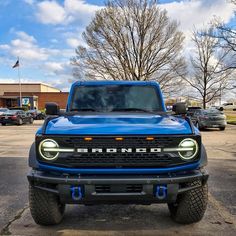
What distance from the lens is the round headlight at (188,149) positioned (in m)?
4.55

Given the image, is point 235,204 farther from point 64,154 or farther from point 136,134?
point 64,154

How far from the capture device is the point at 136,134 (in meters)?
4.44

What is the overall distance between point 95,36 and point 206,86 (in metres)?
12.5

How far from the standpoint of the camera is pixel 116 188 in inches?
170

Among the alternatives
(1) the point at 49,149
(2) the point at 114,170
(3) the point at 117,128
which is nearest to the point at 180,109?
(3) the point at 117,128

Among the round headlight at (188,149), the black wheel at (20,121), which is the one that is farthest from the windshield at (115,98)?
the black wheel at (20,121)

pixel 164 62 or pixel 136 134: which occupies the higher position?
pixel 164 62

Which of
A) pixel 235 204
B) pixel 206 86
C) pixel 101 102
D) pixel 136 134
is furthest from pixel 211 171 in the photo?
pixel 206 86

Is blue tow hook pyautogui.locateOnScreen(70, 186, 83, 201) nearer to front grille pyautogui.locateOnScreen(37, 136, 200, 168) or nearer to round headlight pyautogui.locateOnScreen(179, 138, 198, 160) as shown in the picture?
front grille pyautogui.locateOnScreen(37, 136, 200, 168)

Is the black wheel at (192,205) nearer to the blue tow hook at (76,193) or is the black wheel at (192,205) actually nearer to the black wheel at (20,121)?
the blue tow hook at (76,193)

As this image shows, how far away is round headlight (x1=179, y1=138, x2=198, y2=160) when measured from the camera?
14.9ft

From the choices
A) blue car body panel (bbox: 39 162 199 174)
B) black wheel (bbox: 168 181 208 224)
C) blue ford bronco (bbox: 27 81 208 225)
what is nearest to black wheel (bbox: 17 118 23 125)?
blue ford bronco (bbox: 27 81 208 225)

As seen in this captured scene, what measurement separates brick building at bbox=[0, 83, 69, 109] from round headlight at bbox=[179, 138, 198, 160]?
243 feet

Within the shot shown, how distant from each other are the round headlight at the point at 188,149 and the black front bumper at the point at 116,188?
0.26m
